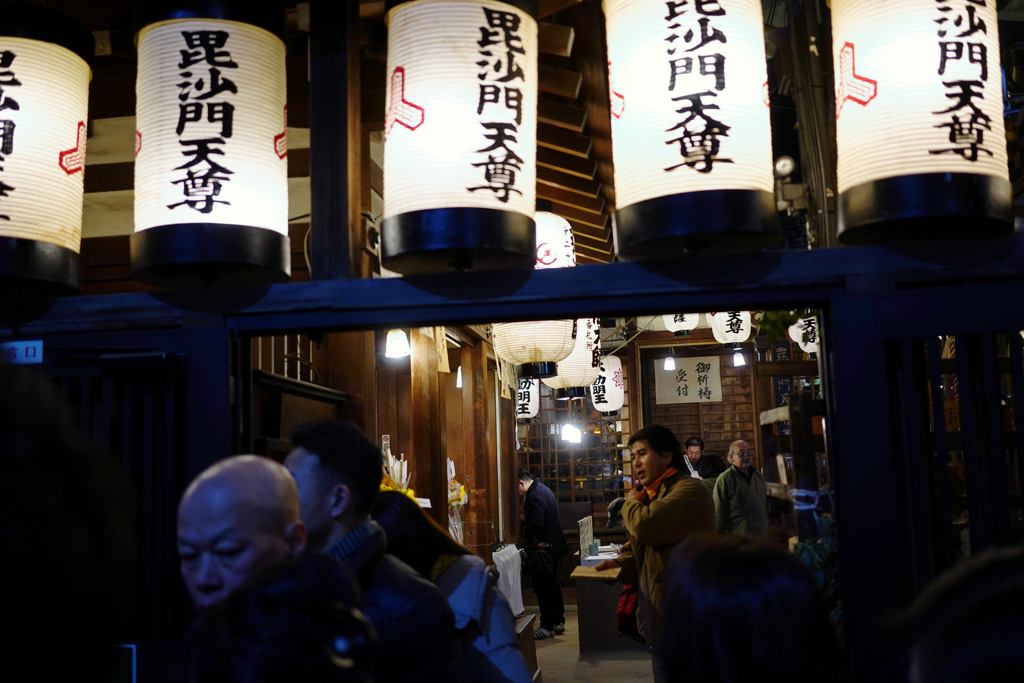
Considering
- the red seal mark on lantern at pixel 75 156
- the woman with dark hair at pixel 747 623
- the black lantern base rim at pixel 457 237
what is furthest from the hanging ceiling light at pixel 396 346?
the woman with dark hair at pixel 747 623

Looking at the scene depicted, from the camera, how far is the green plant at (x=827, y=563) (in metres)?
3.29

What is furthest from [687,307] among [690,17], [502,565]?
[502,565]

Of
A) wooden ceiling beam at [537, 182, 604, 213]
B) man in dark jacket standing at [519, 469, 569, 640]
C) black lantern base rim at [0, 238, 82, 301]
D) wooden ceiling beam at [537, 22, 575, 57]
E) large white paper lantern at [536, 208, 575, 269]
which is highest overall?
wooden ceiling beam at [537, 22, 575, 57]

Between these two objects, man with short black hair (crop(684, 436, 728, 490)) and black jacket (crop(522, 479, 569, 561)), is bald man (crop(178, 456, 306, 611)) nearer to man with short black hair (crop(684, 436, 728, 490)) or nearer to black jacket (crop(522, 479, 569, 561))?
man with short black hair (crop(684, 436, 728, 490))

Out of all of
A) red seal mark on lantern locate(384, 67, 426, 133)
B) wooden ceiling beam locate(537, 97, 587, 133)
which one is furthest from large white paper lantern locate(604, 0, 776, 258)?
wooden ceiling beam locate(537, 97, 587, 133)

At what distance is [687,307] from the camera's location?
3.16 meters

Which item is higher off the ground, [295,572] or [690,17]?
[690,17]

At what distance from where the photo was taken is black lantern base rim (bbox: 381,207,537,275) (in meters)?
3.10

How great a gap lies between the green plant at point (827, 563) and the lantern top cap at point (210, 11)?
3147 millimetres

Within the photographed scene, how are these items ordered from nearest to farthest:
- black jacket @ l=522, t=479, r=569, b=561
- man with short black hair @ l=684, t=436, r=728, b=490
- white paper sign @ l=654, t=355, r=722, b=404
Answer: man with short black hair @ l=684, t=436, r=728, b=490, black jacket @ l=522, t=479, r=569, b=561, white paper sign @ l=654, t=355, r=722, b=404

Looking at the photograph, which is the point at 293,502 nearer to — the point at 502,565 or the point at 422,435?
the point at 422,435

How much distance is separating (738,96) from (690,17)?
1.19 feet

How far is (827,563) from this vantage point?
3318 millimetres

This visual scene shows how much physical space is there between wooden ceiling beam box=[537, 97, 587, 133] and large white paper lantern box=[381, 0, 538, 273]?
2.68 meters
